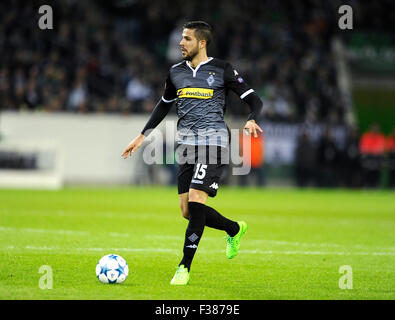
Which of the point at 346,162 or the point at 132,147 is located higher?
the point at 132,147

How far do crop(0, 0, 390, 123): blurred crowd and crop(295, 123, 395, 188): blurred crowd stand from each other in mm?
1387

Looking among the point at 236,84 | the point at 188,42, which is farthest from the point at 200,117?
the point at 188,42

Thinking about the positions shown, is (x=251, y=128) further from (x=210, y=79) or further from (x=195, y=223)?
(x=195, y=223)

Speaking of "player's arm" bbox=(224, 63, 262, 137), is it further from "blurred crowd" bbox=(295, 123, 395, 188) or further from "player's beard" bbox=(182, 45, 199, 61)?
"blurred crowd" bbox=(295, 123, 395, 188)

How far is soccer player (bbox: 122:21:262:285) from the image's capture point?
734cm

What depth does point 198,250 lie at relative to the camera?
9.54 metres

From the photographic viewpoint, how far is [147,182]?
2506 centimetres

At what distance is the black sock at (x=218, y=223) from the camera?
7.73 m

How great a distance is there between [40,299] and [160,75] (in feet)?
69.2

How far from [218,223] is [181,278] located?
3.63 feet

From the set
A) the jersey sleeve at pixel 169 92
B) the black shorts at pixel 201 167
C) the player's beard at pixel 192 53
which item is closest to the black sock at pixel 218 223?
the black shorts at pixel 201 167

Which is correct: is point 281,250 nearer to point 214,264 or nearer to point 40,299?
point 214,264

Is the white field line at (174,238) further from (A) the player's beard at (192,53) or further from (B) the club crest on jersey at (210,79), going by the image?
(A) the player's beard at (192,53)
